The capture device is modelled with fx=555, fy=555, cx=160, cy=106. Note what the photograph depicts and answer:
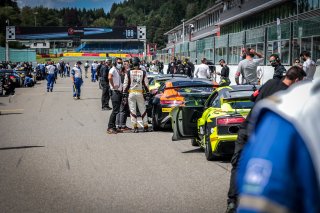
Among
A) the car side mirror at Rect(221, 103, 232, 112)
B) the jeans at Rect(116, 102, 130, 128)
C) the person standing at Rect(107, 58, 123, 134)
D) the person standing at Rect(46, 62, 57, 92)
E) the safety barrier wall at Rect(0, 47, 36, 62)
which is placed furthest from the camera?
the safety barrier wall at Rect(0, 47, 36, 62)

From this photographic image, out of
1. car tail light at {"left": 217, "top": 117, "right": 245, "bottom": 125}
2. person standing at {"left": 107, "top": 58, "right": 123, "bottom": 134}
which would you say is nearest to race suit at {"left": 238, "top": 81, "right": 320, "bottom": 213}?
car tail light at {"left": 217, "top": 117, "right": 245, "bottom": 125}

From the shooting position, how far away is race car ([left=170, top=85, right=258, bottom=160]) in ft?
29.0

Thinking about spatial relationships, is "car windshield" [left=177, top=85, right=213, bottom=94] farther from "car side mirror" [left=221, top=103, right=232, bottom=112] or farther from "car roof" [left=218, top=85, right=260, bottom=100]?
"car side mirror" [left=221, top=103, right=232, bottom=112]

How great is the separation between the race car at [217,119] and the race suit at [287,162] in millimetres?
7209

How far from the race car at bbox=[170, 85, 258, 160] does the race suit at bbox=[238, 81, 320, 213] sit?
7.21m

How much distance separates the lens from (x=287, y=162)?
1.53 meters

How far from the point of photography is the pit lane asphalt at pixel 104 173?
21.0 feet

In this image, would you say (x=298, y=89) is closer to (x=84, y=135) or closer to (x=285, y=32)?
(x=84, y=135)

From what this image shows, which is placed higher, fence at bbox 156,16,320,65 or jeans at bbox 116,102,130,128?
fence at bbox 156,16,320,65

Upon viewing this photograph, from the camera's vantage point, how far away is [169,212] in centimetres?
598

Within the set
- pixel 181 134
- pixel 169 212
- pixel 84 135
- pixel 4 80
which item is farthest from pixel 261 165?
pixel 4 80

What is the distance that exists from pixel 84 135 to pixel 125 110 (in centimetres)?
147

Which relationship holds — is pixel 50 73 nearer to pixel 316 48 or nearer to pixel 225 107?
pixel 316 48

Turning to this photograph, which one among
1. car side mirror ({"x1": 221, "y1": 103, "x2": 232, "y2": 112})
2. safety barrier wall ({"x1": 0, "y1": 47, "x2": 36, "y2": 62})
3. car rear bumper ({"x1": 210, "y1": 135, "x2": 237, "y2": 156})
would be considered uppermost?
safety barrier wall ({"x1": 0, "y1": 47, "x2": 36, "y2": 62})
